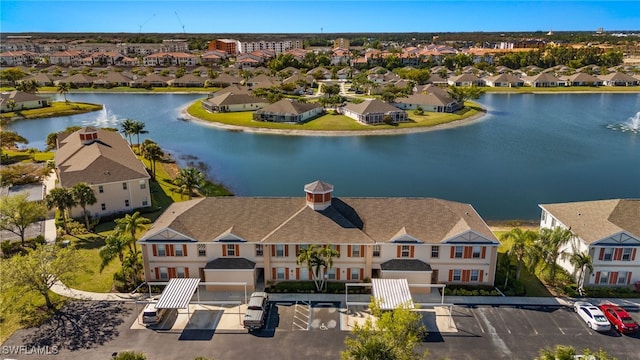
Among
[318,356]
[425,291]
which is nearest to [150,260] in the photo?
[318,356]

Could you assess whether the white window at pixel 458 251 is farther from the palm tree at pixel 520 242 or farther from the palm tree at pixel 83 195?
the palm tree at pixel 83 195

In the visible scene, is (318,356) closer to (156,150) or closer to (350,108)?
(156,150)

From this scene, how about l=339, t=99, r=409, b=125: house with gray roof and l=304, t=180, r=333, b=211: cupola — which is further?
l=339, t=99, r=409, b=125: house with gray roof

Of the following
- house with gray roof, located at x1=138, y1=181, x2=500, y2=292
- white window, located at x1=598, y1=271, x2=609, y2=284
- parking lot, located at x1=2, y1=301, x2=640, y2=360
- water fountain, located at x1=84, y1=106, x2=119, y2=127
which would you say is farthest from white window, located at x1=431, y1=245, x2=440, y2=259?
water fountain, located at x1=84, y1=106, x2=119, y2=127

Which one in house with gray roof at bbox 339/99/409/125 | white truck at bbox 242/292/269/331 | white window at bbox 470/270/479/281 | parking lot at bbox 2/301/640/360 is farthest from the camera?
house with gray roof at bbox 339/99/409/125

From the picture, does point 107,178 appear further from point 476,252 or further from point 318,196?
point 476,252

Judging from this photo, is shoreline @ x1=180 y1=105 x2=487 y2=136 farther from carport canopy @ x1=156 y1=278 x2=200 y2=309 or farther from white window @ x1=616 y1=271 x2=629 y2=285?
carport canopy @ x1=156 y1=278 x2=200 y2=309

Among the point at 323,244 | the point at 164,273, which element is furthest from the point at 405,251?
the point at 164,273

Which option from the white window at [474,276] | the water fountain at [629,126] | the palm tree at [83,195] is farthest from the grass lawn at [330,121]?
the white window at [474,276]
